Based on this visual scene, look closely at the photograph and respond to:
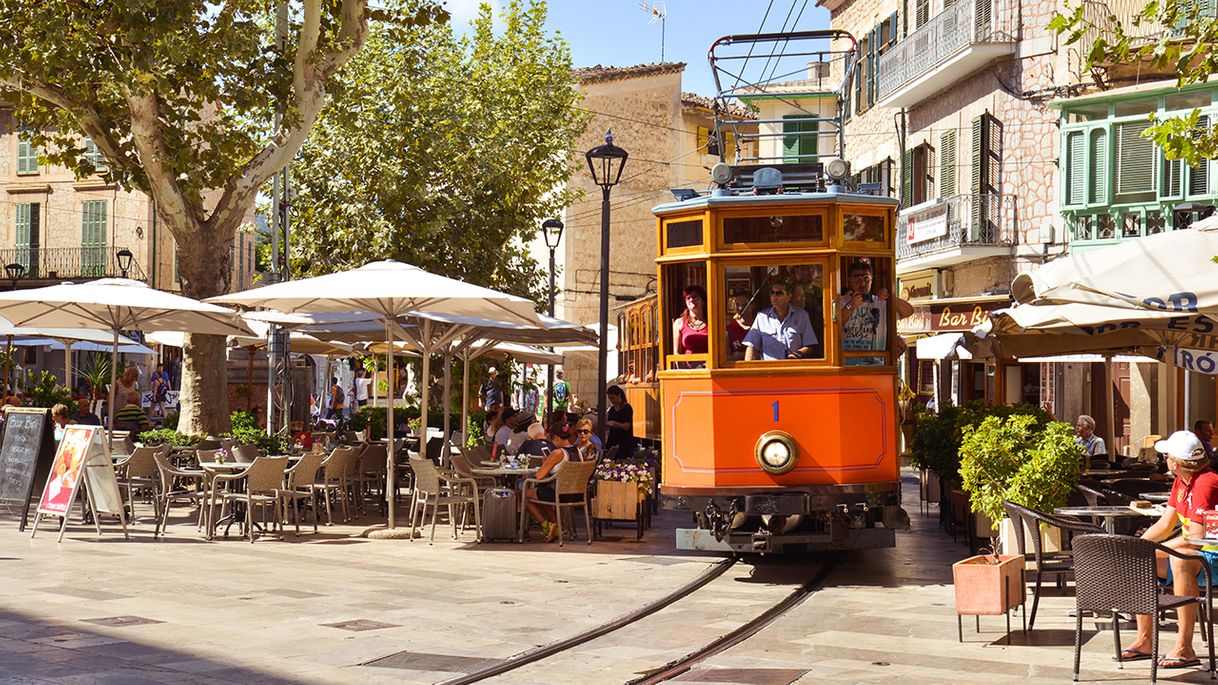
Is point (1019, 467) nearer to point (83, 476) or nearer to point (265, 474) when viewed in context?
point (265, 474)

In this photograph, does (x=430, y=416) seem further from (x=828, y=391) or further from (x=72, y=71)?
(x=828, y=391)

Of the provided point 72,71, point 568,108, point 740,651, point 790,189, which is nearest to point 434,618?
point 740,651

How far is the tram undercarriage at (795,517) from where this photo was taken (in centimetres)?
1264

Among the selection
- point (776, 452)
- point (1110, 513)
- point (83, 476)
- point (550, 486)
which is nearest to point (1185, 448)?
point (1110, 513)

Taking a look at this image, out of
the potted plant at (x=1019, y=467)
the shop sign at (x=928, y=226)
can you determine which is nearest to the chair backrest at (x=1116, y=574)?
the potted plant at (x=1019, y=467)

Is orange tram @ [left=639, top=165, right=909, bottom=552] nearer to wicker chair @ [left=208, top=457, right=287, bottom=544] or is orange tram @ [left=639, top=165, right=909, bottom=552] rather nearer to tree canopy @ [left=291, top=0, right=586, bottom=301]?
wicker chair @ [left=208, top=457, right=287, bottom=544]

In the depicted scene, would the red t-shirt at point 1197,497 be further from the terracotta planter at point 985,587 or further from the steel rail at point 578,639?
the steel rail at point 578,639

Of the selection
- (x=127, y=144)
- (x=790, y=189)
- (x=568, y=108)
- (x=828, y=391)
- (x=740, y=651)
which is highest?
(x=568, y=108)

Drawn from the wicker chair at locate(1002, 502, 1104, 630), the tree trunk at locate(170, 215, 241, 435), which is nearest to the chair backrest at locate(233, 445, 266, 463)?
the tree trunk at locate(170, 215, 241, 435)

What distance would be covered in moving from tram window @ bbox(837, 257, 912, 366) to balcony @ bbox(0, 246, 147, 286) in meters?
36.8

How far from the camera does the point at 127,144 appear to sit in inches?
762

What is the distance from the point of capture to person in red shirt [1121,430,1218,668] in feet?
27.7

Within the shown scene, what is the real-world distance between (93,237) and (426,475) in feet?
114

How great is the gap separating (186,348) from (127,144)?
2668 mm
